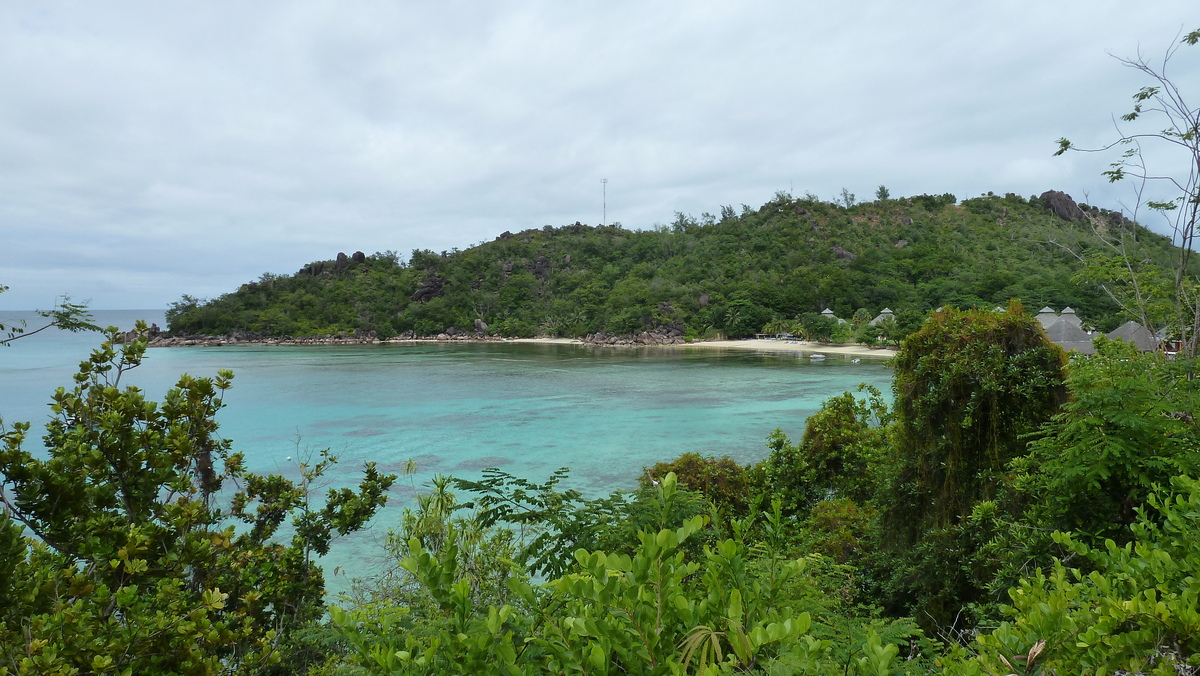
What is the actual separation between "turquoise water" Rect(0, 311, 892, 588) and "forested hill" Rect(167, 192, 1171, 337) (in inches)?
738

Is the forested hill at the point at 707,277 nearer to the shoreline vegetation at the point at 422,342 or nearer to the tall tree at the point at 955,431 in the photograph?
the shoreline vegetation at the point at 422,342

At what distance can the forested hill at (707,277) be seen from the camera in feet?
175

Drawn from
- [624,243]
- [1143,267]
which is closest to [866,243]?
[624,243]

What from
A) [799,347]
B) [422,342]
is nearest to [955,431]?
[799,347]

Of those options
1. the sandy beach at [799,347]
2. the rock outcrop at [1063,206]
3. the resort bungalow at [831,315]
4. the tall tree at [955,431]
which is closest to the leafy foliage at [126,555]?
the tall tree at [955,431]

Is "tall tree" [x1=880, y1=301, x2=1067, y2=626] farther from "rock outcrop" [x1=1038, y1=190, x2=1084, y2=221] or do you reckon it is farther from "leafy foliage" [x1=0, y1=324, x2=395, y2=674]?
"rock outcrop" [x1=1038, y1=190, x2=1084, y2=221]

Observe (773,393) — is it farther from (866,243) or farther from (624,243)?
(624,243)

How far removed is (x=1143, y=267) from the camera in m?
5.85

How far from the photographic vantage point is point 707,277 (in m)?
64.4

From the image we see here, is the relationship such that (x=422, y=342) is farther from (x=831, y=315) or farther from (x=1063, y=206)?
(x=1063, y=206)

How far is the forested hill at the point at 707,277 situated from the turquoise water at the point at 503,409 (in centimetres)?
1875

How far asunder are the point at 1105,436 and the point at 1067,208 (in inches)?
3922

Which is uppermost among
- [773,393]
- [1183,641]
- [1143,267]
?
[1143,267]

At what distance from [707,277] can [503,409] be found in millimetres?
46793
